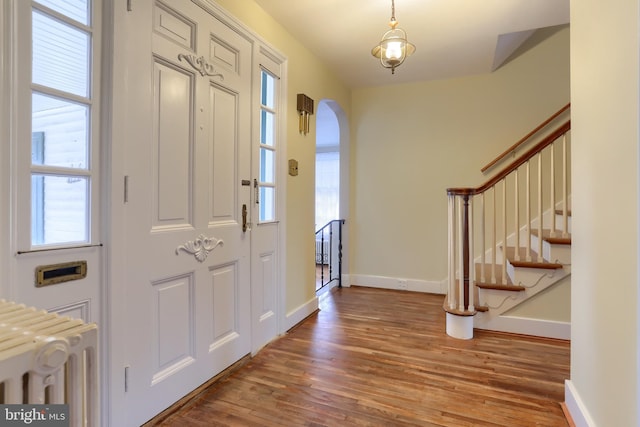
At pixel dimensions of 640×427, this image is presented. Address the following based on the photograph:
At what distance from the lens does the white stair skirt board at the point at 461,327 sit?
8.83 ft

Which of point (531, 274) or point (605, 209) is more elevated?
point (605, 209)

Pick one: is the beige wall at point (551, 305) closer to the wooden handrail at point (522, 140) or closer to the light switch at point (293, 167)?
the wooden handrail at point (522, 140)

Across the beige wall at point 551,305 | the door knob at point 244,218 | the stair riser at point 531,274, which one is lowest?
the beige wall at point 551,305

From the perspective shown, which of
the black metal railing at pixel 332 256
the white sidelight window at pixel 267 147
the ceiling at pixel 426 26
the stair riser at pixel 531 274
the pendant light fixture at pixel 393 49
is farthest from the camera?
the black metal railing at pixel 332 256

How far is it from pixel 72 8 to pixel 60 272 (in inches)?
41.1

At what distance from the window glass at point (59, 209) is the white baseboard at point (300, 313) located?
1.83m

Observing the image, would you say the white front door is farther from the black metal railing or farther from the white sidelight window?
the black metal railing

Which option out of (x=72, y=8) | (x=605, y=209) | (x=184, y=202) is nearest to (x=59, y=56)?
(x=72, y=8)

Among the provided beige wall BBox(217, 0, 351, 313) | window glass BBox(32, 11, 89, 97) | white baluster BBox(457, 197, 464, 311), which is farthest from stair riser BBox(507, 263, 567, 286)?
window glass BBox(32, 11, 89, 97)

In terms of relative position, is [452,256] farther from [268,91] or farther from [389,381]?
[268,91]

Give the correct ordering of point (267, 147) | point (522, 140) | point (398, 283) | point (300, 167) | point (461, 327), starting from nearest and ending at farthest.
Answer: point (267, 147) → point (461, 327) → point (300, 167) → point (522, 140) → point (398, 283)

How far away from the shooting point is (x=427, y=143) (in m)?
4.06

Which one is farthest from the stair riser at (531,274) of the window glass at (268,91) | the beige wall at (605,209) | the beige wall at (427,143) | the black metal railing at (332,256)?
the window glass at (268,91)

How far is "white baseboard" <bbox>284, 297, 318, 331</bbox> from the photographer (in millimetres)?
2855
